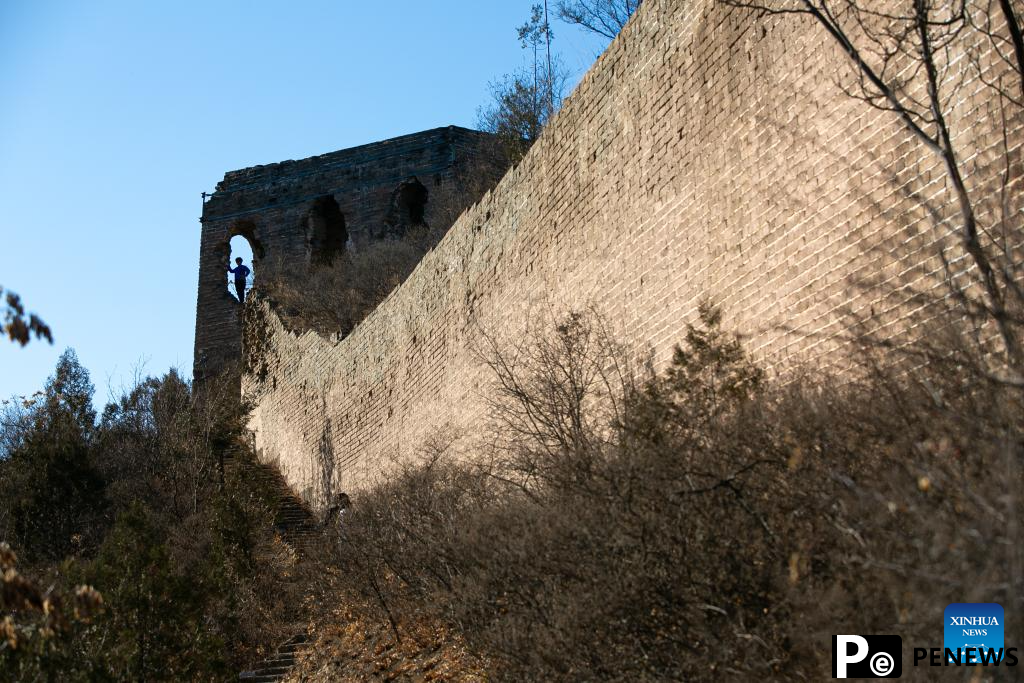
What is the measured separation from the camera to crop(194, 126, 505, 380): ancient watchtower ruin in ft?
112

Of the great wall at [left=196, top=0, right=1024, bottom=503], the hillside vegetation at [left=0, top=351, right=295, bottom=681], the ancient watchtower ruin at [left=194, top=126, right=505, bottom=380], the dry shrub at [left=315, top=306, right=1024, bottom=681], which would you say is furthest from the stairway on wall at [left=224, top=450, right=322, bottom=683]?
the ancient watchtower ruin at [left=194, top=126, right=505, bottom=380]

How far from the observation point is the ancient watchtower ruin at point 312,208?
34000mm

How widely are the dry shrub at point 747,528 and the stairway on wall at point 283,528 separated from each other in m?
4.41

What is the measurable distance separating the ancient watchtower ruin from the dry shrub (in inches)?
975

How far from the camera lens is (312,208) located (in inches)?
1412

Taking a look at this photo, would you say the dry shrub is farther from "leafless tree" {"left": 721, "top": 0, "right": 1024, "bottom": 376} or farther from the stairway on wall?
the stairway on wall

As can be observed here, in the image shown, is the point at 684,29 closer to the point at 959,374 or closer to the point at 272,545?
the point at 959,374

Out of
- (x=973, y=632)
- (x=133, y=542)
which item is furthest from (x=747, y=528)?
(x=133, y=542)

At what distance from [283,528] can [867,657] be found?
48.0ft

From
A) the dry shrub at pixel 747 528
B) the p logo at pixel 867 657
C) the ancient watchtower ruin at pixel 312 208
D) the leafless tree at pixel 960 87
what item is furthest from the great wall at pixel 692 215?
the ancient watchtower ruin at pixel 312 208

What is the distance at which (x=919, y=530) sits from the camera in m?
4.26

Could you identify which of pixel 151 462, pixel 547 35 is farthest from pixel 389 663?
pixel 547 35

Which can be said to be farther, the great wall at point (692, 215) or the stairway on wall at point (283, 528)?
the stairway on wall at point (283, 528)

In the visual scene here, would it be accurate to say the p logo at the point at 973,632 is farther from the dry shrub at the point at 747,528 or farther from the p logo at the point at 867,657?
the p logo at the point at 867,657
